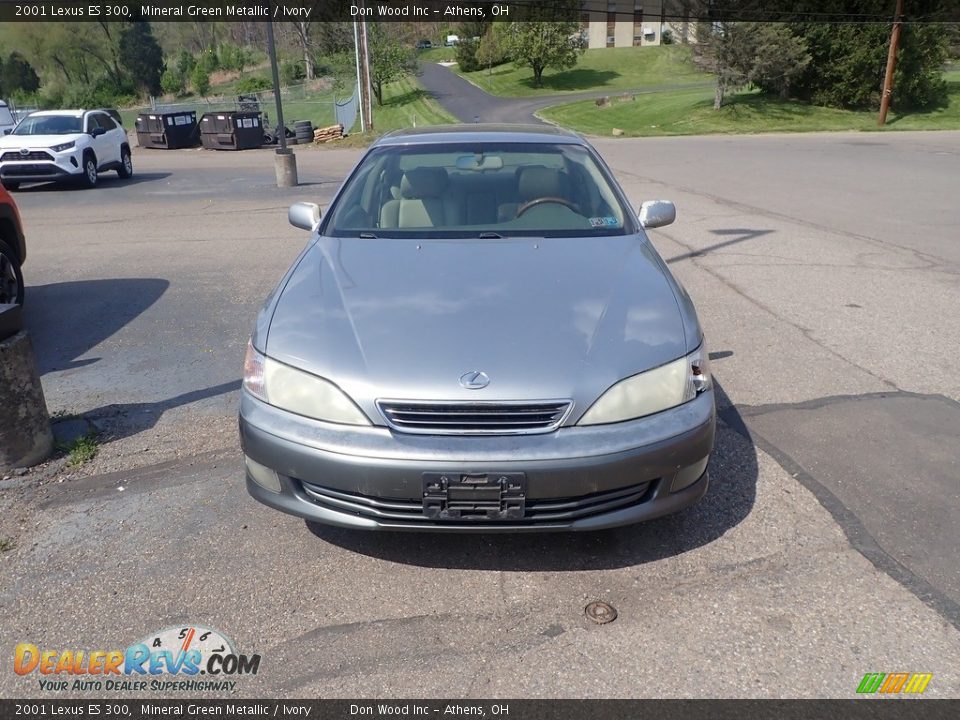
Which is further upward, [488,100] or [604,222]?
[604,222]

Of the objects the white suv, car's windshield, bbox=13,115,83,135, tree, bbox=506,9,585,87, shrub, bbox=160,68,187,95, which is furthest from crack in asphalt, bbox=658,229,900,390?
shrub, bbox=160,68,187,95

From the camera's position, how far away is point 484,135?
4.95m

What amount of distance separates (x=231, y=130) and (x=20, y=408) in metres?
27.8

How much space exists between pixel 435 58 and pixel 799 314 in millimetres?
98788

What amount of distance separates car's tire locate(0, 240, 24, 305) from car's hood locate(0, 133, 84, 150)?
12058 mm

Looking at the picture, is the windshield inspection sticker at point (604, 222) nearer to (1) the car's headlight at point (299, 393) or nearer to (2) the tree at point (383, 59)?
(1) the car's headlight at point (299, 393)

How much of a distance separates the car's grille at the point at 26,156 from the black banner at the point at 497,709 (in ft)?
56.3

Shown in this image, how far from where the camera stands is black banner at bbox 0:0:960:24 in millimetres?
33625

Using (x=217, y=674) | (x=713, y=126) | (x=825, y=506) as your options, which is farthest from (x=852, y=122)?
(x=217, y=674)

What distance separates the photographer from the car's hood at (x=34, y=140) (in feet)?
54.9

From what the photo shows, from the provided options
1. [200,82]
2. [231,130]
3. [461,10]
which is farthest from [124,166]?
[200,82]

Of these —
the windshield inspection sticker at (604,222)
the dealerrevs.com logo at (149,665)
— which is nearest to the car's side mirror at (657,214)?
the windshield inspection sticker at (604,222)

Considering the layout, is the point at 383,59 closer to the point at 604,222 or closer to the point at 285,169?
the point at 285,169

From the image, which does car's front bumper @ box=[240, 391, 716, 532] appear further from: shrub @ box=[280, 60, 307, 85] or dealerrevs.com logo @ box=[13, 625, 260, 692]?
shrub @ box=[280, 60, 307, 85]
